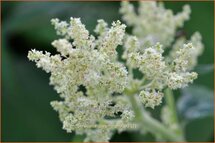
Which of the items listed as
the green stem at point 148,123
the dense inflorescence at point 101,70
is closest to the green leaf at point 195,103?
the green stem at point 148,123

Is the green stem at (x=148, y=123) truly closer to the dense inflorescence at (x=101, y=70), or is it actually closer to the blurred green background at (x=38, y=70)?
the dense inflorescence at (x=101, y=70)

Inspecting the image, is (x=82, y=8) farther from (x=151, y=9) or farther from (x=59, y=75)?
(x=59, y=75)

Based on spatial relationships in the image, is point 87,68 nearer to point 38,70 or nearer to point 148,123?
point 148,123

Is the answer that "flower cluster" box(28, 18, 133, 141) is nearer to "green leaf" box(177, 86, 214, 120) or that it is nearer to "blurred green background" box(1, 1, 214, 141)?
"green leaf" box(177, 86, 214, 120)

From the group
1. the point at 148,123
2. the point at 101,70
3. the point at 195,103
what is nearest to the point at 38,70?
the point at 195,103

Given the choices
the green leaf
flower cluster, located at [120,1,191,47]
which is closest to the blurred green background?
the green leaf
